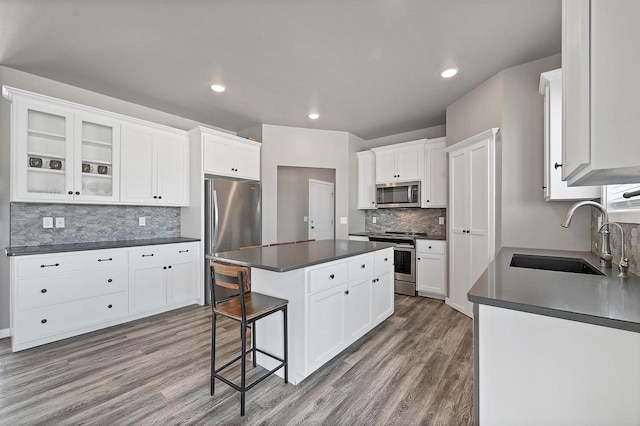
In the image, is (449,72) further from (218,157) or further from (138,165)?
(138,165)

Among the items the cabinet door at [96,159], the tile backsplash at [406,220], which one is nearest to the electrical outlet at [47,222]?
the cabinet door at [96,159]

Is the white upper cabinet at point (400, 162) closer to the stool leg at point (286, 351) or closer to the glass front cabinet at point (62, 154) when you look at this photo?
the stool leg at point (286, 351)

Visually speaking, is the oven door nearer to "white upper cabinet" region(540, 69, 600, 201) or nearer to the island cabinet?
the island cabinet

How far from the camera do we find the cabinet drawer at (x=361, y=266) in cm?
247

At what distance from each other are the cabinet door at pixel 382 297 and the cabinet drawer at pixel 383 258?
101 millimetres

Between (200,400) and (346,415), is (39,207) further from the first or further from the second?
(346,415)

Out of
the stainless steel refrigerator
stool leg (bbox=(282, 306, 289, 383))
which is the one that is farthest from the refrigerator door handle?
stool leg (bbox=(282, 306, 289, 383))

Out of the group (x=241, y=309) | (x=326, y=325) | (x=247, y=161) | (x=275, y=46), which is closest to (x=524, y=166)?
(x=326, y=325)

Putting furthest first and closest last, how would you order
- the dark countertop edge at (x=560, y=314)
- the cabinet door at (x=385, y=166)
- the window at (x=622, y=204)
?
the cabinet door at (x=385, y=166)
the window at (x=622, y=204)
the dark countertop edge at (x=560, y=314)

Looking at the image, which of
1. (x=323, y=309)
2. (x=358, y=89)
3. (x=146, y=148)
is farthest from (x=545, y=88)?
(x=146, y=148)

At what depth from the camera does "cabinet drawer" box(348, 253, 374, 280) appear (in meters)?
2.47

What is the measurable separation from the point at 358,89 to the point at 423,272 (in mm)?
2693

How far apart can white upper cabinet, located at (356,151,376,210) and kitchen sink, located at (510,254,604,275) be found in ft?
9.21

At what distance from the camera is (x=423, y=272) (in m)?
4.14
